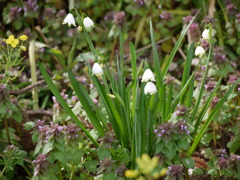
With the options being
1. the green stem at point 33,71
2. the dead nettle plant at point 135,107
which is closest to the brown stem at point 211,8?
the dead nettle plant at point 135,107

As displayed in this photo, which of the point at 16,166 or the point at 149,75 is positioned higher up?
the point at 149,75

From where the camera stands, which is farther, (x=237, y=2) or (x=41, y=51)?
(x=41, y=51)

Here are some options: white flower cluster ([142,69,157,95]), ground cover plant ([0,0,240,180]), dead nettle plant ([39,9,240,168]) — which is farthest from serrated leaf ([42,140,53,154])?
white flower cluster ([142,69,157,95])

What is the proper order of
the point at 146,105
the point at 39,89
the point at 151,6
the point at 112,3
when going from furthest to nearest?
the point at 112,3
the point at 151,6
the point at 39,89
the point at 146,105

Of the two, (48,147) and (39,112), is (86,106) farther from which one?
(39,112)

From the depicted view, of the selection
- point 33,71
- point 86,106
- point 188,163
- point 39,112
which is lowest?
point 188,163

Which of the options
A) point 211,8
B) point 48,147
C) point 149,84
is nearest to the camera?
point 149,84

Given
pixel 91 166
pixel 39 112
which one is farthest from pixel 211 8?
pixel 91 166

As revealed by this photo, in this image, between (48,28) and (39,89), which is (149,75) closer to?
(39,89)

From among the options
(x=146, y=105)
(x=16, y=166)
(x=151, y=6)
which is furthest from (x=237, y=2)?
(x=16, y=166)

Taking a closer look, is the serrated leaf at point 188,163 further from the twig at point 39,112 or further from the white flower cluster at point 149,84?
the twig at point 39,112
